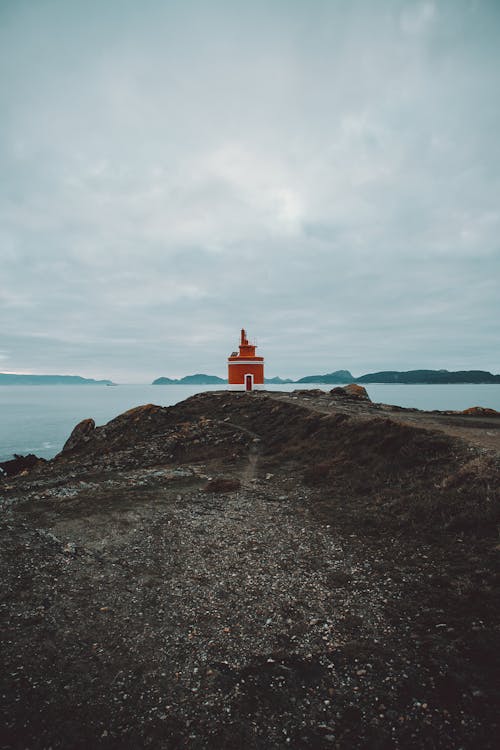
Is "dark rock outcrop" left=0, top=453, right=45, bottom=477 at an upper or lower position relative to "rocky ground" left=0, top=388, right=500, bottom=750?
lower

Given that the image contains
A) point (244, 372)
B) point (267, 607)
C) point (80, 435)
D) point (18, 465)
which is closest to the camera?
point (267, 607)

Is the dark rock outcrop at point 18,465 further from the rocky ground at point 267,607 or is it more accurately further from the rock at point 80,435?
the rocky ground at point 267,607

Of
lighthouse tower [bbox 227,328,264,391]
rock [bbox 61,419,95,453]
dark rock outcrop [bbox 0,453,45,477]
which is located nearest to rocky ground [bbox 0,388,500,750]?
dark rock outcrop [bbox 0,453,45,477]

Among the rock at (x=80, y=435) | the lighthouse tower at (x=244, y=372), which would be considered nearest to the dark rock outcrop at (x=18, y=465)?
the rock at (x=80, y=435)

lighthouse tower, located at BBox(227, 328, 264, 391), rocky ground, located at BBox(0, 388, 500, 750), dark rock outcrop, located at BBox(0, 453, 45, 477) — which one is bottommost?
dark rock outcrop, located at BBox(0, 453, 45, 477)

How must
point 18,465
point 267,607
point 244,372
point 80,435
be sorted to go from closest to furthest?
1. point 267,607
2. point 18,465
3. point 80,435
4. point 244,372

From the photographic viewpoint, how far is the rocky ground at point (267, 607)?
570 cm

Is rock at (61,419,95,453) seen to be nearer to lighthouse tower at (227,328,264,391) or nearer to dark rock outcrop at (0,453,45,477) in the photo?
dark rock outcrop at (0,453,45,477)

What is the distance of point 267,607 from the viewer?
28.2ft

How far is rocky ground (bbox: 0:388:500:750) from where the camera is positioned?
570 cm

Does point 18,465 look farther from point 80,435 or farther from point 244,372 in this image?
point 244,372

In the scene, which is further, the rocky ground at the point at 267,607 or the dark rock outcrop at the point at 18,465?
the dark rock outcrop at the point at 18,465

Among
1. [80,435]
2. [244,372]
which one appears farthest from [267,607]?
[244,372]

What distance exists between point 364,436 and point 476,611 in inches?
477
